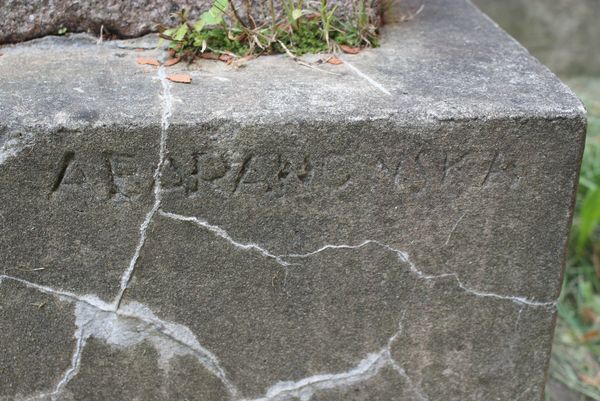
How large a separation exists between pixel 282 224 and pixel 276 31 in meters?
0.39

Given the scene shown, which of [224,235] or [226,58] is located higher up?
[226,58]

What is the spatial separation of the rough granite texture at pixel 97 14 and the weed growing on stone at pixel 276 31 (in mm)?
17

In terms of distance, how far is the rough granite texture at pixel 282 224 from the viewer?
3.55ft

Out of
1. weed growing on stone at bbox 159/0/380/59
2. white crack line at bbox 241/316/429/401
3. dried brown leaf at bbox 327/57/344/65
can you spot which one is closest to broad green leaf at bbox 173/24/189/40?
weed growing on stone at bbox 159/0/380/59

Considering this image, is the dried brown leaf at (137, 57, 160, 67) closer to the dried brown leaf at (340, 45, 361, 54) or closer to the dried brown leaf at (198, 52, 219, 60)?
the dried brown leaf at (198, 52, 219, 60)

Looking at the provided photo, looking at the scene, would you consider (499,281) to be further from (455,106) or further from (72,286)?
(72,286)

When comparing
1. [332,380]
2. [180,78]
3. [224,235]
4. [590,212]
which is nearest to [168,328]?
[224,235]

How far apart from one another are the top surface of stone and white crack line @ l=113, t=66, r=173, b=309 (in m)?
0.01

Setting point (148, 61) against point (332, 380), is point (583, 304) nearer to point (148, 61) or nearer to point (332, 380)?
point (332, 380)

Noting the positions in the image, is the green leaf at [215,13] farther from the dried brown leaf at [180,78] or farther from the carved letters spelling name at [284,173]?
the carved letters spelling name at [284,173]

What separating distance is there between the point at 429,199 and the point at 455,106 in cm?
15

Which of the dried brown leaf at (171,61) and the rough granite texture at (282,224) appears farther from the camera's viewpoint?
the dried brown leaf at (171,61)

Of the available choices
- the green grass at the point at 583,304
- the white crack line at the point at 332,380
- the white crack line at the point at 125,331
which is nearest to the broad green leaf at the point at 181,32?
the white crack line at the point at 125,331

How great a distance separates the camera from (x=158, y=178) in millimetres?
1090
